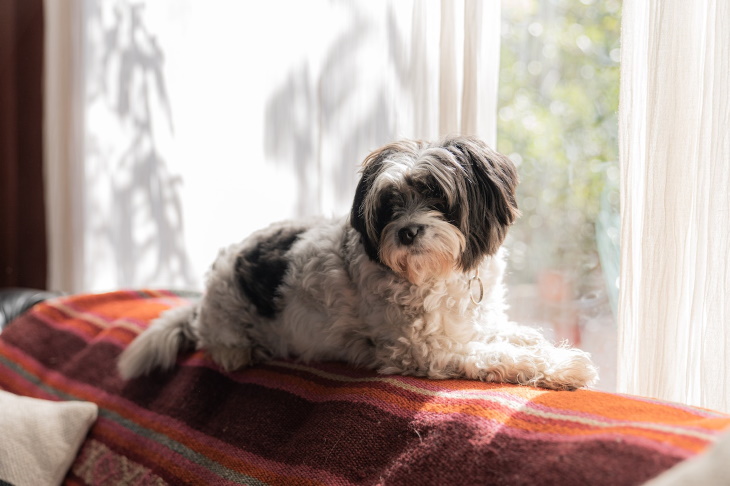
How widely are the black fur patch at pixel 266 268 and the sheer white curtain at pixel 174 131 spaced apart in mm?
788

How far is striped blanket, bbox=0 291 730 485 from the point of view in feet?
4.15

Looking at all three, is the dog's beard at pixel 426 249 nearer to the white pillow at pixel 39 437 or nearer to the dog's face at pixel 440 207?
the dog's face at pixel 440 207

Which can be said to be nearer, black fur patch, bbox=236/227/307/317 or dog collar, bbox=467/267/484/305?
dog collar, bbox=467/267/484/305

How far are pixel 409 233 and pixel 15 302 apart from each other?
240cm

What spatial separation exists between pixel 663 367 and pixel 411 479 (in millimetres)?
738

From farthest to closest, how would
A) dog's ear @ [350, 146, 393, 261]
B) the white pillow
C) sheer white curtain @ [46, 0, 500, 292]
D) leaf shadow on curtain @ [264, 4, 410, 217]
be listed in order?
1. sheer white curtain @ [46, 0, 500, 292]
2. leaf shadow on curtain @ [264, 4, 410, 217]
3. the white pillow
4. dog's ear @ [350, 146, 393, 261]

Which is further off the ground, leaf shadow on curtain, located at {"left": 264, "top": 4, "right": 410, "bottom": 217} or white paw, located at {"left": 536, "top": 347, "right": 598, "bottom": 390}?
leaf shadow on curtain, located at {"left": 264, "top": 4, "right": 410, "bottom": 217}

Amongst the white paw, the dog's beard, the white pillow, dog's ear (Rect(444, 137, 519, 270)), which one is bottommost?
the white pillow

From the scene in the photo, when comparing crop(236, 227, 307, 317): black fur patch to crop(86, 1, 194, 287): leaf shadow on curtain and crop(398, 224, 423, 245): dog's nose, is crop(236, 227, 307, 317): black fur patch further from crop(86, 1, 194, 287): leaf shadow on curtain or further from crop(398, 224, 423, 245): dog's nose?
crop(86, 1, 194, 287): leaf shadow on curtain

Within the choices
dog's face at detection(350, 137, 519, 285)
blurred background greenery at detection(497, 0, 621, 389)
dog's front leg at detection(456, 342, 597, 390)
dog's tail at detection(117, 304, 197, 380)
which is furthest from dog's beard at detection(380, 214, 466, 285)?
dog's tail at detection(117, 304, 197, 380)

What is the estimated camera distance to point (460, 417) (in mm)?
1524

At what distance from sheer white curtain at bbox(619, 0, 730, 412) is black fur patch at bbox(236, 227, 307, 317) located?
1061mm

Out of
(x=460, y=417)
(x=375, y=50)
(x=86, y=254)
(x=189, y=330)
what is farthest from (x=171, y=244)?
(x=460, y=417)

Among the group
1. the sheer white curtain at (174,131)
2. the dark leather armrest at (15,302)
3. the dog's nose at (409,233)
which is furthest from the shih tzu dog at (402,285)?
the dark leather armrest at (15,302)
